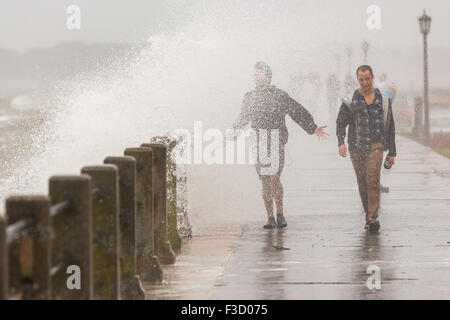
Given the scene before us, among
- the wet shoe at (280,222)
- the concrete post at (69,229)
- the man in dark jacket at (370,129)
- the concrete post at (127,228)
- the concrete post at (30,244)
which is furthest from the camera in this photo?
the wet shoe at (280,222)

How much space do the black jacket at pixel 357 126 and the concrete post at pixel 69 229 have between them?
277 inches

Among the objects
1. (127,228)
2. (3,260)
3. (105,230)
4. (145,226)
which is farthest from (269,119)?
(3,260)

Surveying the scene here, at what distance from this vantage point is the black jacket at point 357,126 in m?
14.1

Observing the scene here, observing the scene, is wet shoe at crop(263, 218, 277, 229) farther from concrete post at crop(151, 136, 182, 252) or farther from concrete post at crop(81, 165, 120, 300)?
concrete post at crop(81, 165, 120, 300)

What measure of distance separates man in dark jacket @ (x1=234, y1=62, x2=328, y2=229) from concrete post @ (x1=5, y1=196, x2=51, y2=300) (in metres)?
7.65

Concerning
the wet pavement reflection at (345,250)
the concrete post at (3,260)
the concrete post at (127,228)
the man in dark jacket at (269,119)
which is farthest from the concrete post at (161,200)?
the concrete post at (3,260)

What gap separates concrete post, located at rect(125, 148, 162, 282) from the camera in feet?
33.7

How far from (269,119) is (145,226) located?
13.4ft

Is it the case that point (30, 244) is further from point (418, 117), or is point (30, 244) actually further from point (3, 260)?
point (418, 117)

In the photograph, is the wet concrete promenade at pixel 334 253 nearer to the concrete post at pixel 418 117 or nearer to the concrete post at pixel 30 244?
the concrete post at pixel 30 244

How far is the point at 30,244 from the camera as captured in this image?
6434 mm
